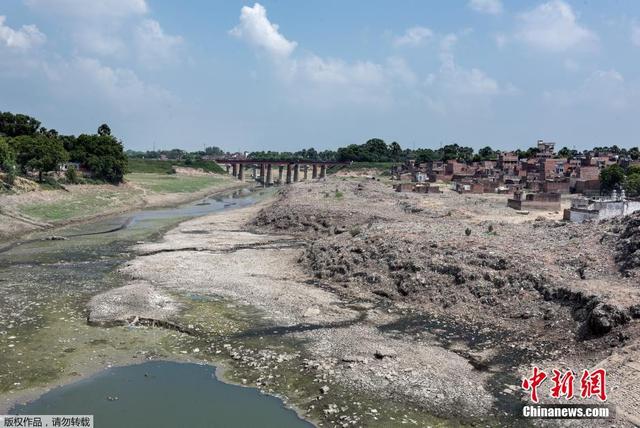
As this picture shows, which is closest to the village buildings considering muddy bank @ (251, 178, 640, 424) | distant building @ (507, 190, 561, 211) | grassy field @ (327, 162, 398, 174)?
distant building @ (507, 190, 561, 211)

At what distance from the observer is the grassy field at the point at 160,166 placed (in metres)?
145

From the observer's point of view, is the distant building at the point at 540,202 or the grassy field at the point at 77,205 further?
the distant building at the point at 540,202

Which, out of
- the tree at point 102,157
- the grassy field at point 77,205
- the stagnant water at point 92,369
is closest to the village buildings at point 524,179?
the grassy field at point 77,205

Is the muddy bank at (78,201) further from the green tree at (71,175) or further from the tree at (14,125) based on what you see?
the tree at (14,125)

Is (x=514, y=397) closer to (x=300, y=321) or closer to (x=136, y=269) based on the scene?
(x=300, y=321)

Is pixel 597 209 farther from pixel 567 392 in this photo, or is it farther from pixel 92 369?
pixel 92 369

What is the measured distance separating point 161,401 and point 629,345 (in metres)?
16.0

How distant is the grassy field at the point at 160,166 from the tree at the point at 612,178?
4198 inches

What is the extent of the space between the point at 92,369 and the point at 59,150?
62208 millimetres

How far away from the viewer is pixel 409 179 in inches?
4643

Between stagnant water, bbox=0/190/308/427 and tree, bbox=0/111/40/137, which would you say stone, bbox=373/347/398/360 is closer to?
stagnant water, bbox=0/190/308/427

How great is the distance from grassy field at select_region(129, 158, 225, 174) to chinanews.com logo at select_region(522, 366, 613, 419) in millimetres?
134414

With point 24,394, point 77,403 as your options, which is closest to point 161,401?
point 77,403

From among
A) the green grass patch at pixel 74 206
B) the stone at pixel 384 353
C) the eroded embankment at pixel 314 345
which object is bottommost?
the eroded embankment at pixel 314 345
